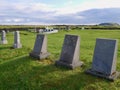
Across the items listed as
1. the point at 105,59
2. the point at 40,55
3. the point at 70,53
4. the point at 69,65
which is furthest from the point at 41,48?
the point at 105,59

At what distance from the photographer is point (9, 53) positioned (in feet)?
56.0

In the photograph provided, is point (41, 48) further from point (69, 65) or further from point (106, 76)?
point (106, 76)

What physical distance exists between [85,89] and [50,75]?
7.23 feet

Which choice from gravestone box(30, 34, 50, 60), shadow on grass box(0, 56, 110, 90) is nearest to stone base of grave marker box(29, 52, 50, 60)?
gravestone box(30, 34, 50, 60)

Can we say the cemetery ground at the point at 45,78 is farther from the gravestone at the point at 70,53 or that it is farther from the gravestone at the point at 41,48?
the gravestone at the point at 41,48

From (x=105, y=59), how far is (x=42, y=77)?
3.19 m

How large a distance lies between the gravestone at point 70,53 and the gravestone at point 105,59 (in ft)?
4.20

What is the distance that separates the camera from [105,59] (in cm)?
1016

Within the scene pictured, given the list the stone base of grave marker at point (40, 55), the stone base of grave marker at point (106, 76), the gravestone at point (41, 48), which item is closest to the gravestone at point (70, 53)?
the stone base of grave marker at point (106, 76)

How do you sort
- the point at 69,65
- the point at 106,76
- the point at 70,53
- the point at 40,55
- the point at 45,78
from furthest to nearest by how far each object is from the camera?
the point at 40,55, the point at 70,53, the point at 69,65, the point at 45,78, the point at 106,76

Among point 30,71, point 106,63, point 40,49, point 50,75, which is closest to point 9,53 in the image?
point 40,49

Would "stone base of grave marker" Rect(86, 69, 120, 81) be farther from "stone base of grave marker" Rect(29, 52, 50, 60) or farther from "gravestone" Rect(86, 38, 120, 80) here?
"stone base of grave marker" Rect(29, 52, 50, 60)

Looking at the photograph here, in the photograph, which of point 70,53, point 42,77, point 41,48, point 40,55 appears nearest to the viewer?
point 42,77

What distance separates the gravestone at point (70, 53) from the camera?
11.6m
